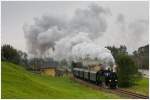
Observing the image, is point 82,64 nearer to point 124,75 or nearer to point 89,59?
point 89,59

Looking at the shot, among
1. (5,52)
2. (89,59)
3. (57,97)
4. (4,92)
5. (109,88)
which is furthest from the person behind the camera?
(5,52)

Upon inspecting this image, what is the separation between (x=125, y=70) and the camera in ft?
140

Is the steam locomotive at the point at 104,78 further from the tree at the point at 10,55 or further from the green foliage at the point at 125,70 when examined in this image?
the tree at the point at 10,55

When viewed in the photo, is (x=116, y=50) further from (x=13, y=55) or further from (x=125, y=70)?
(x=13, y=55)

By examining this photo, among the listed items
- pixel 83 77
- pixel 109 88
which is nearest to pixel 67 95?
pixel 109 88

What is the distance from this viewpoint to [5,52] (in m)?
49.5

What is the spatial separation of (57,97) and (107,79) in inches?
477

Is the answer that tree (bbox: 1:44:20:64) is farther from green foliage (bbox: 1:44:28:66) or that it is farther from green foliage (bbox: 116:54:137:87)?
green foliage (bbox: 116:54:137:87)

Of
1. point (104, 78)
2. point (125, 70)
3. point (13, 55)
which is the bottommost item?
point (104, 78)

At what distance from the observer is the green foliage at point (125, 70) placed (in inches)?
1655

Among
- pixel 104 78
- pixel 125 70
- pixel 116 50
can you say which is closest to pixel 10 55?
pixel 116 50

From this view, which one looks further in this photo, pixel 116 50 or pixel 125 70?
pixel 116 50

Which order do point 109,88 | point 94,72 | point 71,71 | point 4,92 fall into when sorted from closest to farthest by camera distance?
1. point 4,92
2. point 109,88
3. point 94,72
4. point 71,71

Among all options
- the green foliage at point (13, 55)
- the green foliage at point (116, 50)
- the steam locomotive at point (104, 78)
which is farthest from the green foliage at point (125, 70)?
the green foliage at point (13, 55)
